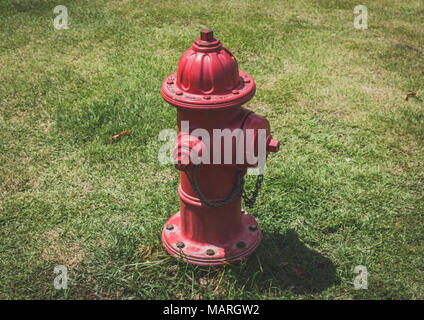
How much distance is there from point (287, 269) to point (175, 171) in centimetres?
134

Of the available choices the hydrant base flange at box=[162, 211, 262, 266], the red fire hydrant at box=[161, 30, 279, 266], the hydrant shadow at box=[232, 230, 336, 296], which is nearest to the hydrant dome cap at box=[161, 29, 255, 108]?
the red fire hydrant at box=[161, 30, 279, 266]

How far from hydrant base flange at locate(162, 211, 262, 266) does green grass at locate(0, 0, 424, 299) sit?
0.08 m

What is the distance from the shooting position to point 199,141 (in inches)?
94.4

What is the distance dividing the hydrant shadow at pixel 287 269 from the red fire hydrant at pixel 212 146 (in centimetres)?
11

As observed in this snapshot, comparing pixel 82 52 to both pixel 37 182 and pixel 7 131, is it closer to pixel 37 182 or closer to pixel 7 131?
pixel 7 131

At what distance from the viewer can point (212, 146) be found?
2.43 m

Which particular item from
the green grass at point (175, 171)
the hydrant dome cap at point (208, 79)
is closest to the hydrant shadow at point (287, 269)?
the green grass at point (175, 171)

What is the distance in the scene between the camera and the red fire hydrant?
91.4 inches

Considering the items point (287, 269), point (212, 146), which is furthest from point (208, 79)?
point (287, 269)

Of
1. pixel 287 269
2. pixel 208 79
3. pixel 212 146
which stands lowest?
pixel 287 269

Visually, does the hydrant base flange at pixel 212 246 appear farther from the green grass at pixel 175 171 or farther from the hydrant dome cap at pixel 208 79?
the hydrant dome cap at pixel 208 79

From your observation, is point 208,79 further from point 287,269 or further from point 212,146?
point 287,269

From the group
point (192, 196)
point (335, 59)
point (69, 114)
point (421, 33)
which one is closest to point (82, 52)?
point (69, 114)

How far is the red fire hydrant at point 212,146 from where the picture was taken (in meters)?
2.32
